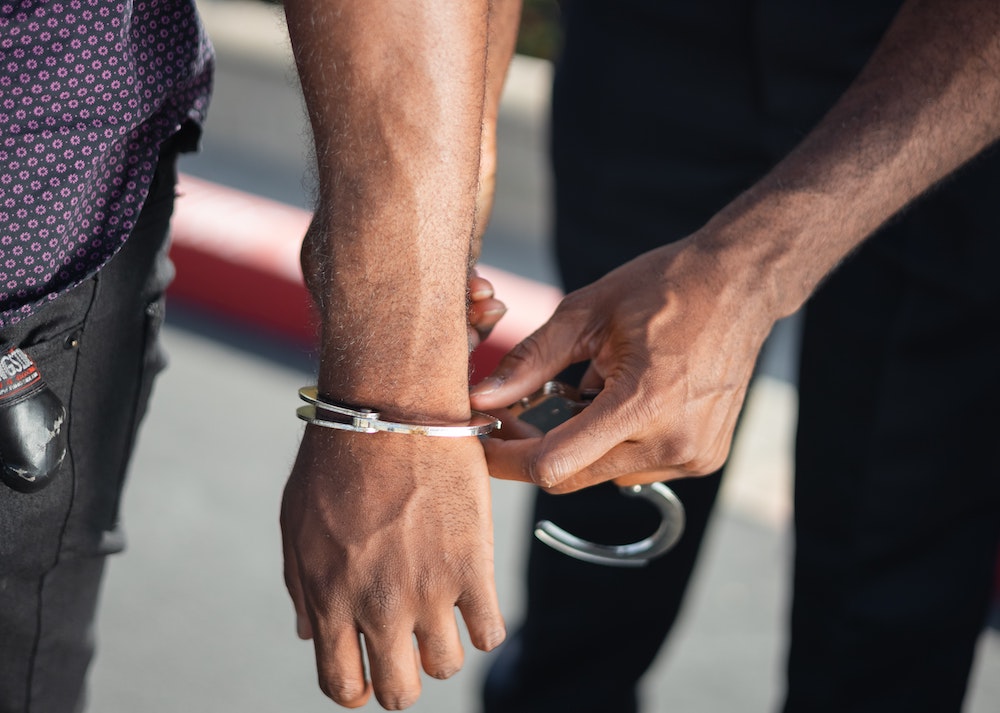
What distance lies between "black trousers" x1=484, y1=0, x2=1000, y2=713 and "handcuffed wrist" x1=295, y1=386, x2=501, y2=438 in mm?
688

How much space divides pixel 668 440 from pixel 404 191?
0.96ft

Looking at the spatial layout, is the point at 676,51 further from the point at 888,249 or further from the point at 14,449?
the point at 14,449

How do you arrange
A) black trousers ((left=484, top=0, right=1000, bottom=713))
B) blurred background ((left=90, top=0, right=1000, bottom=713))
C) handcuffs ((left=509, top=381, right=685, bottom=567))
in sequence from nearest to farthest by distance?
handcuffs ((left=509, top=381, right=685, bottom=567)) → black trousers ((left=484, top=0, right=1000, bottom=713)) → blurred background ((left=90, top=0, right=1000, bottom=713))

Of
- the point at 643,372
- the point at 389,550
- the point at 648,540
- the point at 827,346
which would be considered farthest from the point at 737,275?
the point at 827,346

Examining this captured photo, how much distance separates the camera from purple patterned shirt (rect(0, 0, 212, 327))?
2.23 ft

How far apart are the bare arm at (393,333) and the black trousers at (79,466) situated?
0.17 m

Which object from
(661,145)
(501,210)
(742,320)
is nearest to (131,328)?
(742,320)

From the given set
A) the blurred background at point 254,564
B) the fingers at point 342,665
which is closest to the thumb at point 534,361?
the fingers at point 342,665

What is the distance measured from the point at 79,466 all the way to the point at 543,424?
37 centimetres

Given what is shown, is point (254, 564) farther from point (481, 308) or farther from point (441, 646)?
point (441, 646)

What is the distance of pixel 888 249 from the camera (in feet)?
4.01

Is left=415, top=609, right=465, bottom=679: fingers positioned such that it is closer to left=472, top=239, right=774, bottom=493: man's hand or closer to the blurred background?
left=472, top=239, right=774, bottom=493: man's hand

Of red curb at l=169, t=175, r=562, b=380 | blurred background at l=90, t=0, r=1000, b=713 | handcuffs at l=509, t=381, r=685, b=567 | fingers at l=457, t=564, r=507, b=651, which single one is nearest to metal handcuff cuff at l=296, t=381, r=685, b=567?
handcuffs at l=509, t=381, r=685, b=567

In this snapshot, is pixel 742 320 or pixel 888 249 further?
pixel 888 249
